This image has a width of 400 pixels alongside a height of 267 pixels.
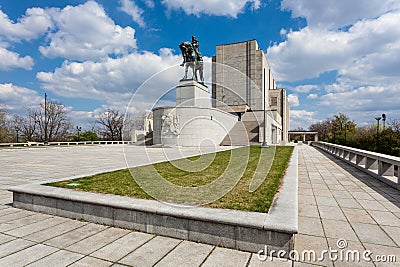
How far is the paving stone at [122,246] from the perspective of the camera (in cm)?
283

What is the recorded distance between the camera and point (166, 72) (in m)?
6.55

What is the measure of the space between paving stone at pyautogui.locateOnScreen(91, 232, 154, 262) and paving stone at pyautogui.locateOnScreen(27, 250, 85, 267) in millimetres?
223

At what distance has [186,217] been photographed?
322cm

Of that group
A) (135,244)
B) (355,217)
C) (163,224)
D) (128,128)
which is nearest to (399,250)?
(355,217)

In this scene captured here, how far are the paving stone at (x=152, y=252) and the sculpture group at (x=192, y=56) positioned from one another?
2594cm

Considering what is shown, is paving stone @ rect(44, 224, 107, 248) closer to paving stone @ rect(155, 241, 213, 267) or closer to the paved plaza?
the paved plaza

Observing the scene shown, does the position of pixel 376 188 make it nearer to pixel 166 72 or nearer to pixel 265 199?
pixel 265 199

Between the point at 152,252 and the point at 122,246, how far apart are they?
18.6 inches

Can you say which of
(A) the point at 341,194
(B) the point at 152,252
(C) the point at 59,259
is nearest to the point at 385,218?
(A) the point at 341,194

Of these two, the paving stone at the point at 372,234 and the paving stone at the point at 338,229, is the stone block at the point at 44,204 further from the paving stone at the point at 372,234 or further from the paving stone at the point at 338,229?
the paving stone at the point at 372,234

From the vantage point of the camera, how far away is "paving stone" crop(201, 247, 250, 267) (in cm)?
265

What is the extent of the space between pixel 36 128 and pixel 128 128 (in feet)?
76.8

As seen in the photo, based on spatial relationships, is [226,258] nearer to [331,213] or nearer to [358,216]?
Answer: [331,213]

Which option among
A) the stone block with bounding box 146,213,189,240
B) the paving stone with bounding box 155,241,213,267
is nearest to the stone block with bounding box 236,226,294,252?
the paving stone with bounding box 155,241,213,267
